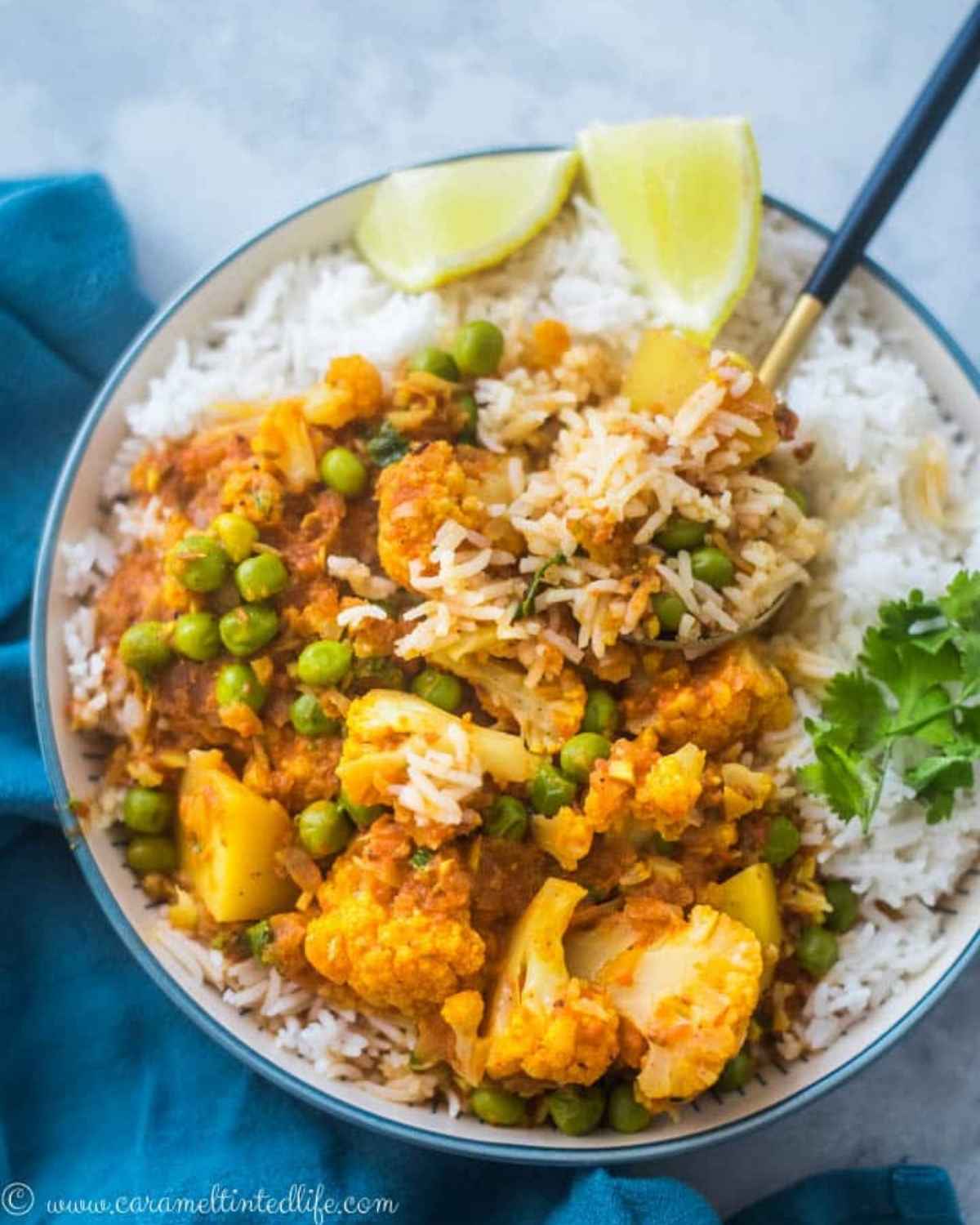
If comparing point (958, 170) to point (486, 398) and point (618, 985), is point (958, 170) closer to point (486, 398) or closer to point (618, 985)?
point (486, 398)

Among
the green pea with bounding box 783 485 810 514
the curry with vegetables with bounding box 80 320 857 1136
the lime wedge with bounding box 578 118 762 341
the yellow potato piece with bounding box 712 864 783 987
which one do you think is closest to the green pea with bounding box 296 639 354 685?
the curry with vegetables with bounding box 80 320 857 1136

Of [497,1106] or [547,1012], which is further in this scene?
[497,1106]

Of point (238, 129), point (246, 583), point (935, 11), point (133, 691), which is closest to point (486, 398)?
point (246, 583)

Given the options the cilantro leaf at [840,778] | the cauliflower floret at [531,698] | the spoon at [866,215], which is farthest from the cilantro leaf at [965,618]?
the cauliflower floret at [531,698]

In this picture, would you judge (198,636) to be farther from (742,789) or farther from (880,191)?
(880,191)

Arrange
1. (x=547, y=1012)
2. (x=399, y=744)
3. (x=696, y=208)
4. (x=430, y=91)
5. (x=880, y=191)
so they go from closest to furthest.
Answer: (x=547, y=1012)
(x=399, y=744)
(x=880, y=191)
(x=696, y=208)
(x=430, y=91)

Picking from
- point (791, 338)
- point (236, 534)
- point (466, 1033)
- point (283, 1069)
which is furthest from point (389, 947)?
point (791, 338)
